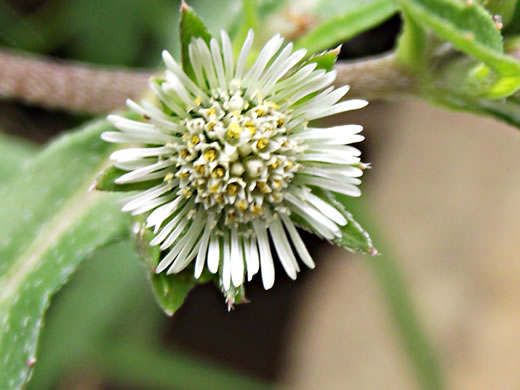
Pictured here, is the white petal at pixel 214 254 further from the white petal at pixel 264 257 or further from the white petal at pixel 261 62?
the white petal at pixel 261 62

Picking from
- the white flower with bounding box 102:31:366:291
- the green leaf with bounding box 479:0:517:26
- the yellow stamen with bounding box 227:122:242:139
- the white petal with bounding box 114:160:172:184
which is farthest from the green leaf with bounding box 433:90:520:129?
the white petal with bounding box 114:160:172:184

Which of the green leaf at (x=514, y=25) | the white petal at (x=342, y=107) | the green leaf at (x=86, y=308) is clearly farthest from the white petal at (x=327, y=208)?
the green leaf at (x=86, y=308)

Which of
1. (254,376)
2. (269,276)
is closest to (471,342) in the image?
(254,376)

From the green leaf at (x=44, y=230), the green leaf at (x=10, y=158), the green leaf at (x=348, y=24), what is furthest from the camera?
Result: the green leaf at (x=10, y=158)

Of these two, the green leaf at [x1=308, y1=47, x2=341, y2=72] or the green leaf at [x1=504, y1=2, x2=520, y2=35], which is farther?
the green leaf at [x1=504, y1=2, x2=520, y2=35]

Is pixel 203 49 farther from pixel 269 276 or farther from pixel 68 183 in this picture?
pixel 68 183

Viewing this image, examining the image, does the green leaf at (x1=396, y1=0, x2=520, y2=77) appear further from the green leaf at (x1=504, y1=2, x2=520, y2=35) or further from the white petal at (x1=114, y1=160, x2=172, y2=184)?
the white petal at (x1=114, y1=160, x2=172, y2=184)
